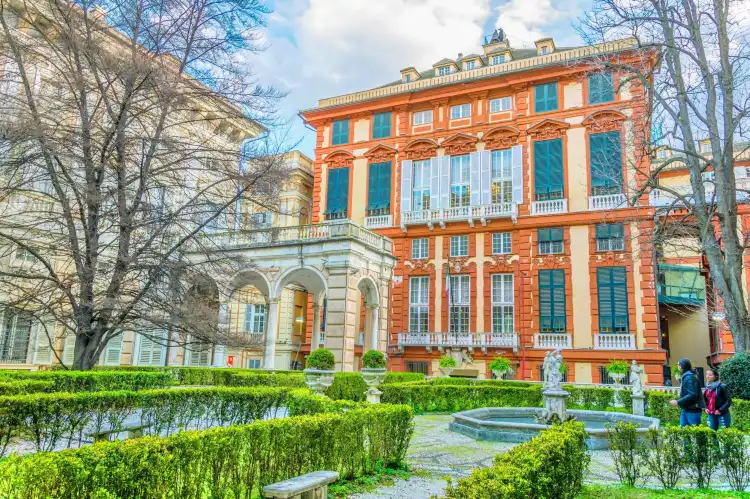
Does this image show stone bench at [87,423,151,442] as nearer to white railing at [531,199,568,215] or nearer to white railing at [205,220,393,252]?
white railing at [205,220,393,252]

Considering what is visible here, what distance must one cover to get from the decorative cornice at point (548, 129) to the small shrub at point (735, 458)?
2316 centimetres

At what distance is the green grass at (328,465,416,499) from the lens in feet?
21.5

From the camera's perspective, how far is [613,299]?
1013 inches

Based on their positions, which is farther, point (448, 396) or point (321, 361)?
point (448, 396)

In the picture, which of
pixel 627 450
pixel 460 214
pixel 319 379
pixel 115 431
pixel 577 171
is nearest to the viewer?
pixel 627 450

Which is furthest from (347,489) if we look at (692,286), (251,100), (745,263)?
(692,286)

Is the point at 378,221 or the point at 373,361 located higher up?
the point at 378,221

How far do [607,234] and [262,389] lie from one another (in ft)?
67.7

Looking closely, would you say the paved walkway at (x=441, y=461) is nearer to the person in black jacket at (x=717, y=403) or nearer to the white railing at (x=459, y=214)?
the person in black jacket at (x=717, y=403)

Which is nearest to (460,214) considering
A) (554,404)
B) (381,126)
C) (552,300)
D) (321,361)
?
(552,300)

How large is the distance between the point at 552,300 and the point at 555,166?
7.22 m

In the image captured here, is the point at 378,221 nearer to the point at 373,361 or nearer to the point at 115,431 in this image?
the point at 373,361

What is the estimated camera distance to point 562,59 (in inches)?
1105

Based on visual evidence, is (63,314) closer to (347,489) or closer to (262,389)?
(262,389)
